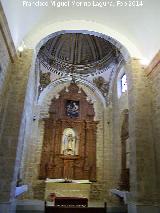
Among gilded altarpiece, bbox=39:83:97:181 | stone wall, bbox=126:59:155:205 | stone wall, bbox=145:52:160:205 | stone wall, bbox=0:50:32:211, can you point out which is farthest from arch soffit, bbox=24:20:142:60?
gilded altarpiece, bbox=39:83:97:181

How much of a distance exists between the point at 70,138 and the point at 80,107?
2051 millimetres

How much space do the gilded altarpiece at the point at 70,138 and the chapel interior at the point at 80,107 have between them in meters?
0.06

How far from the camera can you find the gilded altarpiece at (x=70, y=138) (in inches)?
447

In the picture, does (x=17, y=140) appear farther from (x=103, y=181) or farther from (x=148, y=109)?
(x=103, y=181)

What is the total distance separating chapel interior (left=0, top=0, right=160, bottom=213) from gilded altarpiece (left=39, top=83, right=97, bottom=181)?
2.2 inches

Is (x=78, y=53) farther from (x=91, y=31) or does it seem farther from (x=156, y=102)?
(x=156, y=102)

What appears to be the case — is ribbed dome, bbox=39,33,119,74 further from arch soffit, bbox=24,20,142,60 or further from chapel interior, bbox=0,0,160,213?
arch soffit, bbox=24,20,142,60

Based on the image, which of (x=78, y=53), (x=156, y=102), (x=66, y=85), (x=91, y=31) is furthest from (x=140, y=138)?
(x=78, y=53)

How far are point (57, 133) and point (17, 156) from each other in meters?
6.29

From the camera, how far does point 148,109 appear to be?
664 cm

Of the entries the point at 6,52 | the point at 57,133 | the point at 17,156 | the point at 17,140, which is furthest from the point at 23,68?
the point at 57,133

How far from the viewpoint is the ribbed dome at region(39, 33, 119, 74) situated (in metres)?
12.2

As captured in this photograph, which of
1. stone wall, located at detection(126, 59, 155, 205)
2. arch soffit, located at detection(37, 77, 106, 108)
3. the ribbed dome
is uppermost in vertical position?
the ribbed dome

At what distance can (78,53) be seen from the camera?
13.0 metres
